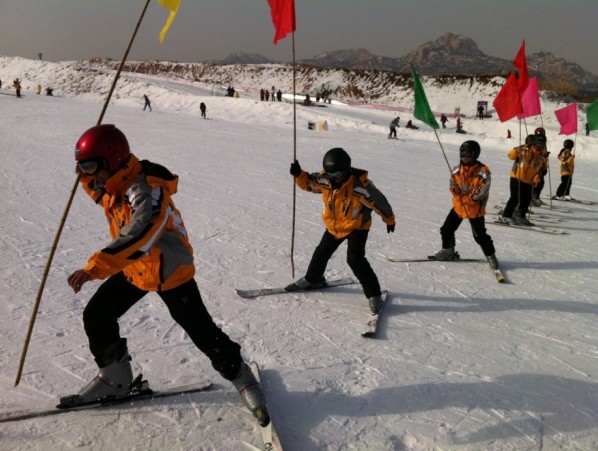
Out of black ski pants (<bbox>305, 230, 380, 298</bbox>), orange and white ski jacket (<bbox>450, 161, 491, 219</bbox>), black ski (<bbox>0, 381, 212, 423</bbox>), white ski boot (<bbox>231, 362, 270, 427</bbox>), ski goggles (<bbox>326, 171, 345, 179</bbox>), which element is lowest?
black ski (<bbox>0, 381, 212, 423</bbox>)

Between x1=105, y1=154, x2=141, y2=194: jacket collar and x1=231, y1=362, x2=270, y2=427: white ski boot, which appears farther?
x1=231, y1=362, x2=270, y2=427: white ski boot

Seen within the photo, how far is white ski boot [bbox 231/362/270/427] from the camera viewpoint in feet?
9.07

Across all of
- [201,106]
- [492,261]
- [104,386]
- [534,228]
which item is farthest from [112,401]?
[201,106]

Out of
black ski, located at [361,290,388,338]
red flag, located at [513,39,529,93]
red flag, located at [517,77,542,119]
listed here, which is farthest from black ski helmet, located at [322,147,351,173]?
red flag, located at [517,77,542,119]

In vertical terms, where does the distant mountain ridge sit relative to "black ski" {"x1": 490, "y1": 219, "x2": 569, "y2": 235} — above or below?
above

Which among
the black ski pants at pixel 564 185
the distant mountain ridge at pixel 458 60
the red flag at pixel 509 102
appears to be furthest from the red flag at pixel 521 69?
the distant mountain ridge at pixel 458 60

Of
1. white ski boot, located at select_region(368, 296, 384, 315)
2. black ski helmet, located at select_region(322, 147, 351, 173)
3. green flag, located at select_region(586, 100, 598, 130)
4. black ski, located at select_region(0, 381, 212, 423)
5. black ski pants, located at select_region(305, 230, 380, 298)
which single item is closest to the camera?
black ski, located at select_region(0, 381, 212, 423)

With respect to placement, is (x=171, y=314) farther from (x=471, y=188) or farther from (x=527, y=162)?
(x=527, y=162)

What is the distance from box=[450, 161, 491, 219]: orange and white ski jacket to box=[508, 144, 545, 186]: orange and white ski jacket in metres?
3.21

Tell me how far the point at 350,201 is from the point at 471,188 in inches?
89.6

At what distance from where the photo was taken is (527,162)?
8.45m

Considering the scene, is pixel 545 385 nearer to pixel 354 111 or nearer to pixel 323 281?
pixel 323 281

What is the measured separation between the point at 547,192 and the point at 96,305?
44.3 ft

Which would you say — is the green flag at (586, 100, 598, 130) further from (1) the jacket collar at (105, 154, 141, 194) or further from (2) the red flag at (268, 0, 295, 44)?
(1) the jacket collar at (105, 154, 141, 194)
